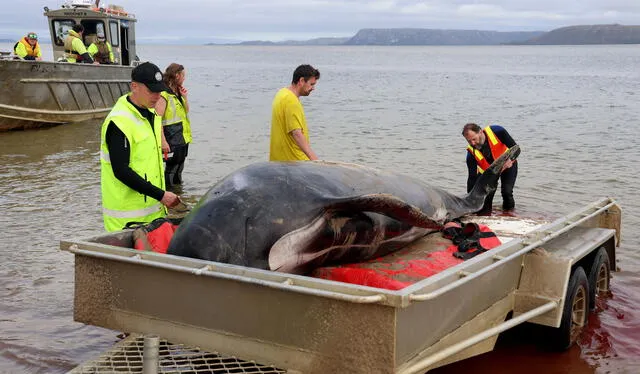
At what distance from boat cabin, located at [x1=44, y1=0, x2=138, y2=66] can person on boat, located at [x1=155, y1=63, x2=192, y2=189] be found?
42.7 ft

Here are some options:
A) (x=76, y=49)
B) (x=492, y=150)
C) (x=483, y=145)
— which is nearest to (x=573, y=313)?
(x=492, y=150)

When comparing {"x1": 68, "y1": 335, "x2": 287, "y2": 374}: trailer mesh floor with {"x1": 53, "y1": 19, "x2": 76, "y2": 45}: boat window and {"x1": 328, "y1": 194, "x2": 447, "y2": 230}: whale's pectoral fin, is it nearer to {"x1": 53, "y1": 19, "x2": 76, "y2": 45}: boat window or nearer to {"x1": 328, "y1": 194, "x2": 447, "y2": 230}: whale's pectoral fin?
{"x1": 328, "y1": 194, "x2": 447, "y2": 230}: whale's pectoral fin

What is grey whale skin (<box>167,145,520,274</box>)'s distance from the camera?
421cm

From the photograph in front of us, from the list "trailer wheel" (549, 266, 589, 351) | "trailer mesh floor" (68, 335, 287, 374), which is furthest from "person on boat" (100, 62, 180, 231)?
"trailer wheel" (549, 266, 589, 351)

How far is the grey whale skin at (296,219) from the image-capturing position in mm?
4207

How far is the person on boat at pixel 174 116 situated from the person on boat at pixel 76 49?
446 inches

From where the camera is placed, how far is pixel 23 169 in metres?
13.6

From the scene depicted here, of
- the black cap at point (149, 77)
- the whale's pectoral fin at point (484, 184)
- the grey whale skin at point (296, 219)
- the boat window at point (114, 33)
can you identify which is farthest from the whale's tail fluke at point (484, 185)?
the boat window at point (114, 33)

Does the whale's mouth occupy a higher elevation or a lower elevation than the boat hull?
higher

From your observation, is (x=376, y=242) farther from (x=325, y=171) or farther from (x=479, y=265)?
(x=479, y=265)

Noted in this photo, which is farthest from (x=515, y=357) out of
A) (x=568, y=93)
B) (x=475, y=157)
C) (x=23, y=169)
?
(x=568, y=93)

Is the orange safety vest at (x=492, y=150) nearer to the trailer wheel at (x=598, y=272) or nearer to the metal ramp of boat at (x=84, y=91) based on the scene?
the trailer wheel at (x=598, y=272)

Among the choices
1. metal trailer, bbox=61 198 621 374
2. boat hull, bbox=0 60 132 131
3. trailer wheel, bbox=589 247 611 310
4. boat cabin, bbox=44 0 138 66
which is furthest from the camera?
boat cabin, bbox=44 0 138 66

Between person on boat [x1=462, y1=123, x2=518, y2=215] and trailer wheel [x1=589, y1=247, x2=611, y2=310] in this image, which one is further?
person on boat [x1=462, y1=123, x2=518, y2=215]
